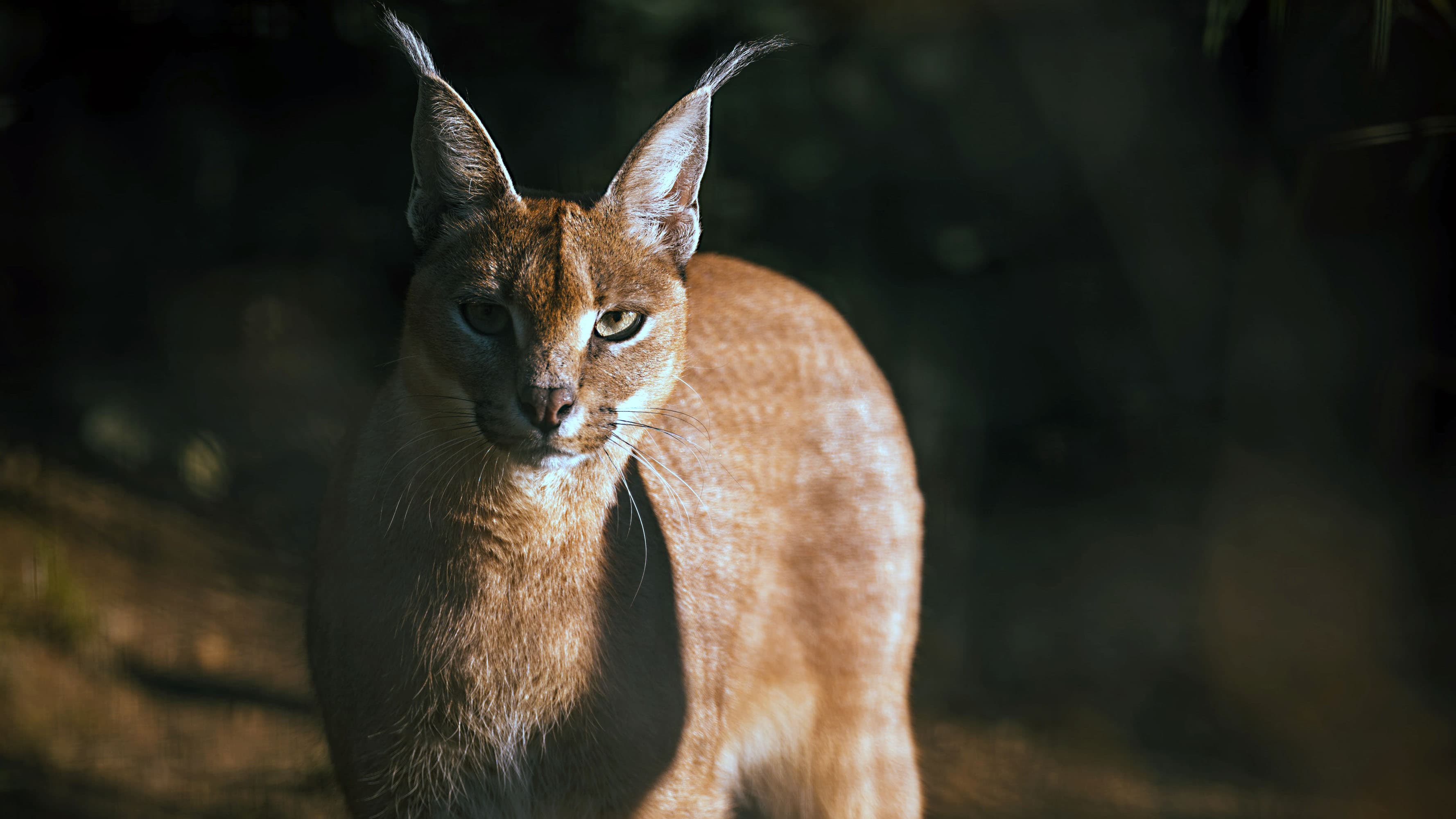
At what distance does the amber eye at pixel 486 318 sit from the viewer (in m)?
1.27

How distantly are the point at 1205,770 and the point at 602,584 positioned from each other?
1.67m

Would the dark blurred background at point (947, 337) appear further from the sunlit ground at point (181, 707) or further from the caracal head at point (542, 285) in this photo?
the caracal head at point (542, 285)

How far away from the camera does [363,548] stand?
4.65ft

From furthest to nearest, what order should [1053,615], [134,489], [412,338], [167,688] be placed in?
[1053,615], [134,489], [167,688], [412,338]

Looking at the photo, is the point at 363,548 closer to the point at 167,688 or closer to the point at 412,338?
the point at 412,338

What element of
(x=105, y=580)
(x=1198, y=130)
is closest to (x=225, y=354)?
(x=105, y=580)

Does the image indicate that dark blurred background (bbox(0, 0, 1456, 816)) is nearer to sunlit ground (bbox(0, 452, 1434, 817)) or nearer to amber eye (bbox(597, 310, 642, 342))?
sunlit ground (bbox(0, 452, 1434, 817))

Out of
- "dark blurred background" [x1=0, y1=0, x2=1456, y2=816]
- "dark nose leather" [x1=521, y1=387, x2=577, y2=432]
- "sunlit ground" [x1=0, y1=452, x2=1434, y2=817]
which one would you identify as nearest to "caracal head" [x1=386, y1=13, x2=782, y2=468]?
"dark nose leather" [x1=521, y1=387, x2=577, y2=432]

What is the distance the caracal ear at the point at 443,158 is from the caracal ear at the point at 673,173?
0.51ft

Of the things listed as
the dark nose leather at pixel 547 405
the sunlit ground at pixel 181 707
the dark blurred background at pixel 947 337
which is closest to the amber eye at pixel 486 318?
the dark nose leather at pixel 547 405

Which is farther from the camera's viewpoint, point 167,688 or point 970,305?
point 970,305

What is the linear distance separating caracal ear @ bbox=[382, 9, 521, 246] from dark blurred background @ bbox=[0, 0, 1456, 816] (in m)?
0.83

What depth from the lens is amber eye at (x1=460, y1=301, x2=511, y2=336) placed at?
127cm

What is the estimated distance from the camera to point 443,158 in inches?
51.1
